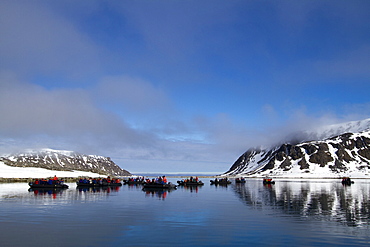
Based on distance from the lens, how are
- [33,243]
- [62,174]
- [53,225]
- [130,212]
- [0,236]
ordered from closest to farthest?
[33,243], [0,236], [53,225], [130,212], [62,174]

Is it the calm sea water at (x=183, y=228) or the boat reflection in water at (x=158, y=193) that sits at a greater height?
the boat reflection in water at (x=158, y=193)

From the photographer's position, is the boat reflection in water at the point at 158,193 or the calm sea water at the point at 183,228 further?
the boat reflection in water at the point at 158,193

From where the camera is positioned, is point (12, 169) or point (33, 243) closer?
point (33, 243)

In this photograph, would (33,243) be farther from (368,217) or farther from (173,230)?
(368,217)

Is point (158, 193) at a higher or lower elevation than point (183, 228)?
higher

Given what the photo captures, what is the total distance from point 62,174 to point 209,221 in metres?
121

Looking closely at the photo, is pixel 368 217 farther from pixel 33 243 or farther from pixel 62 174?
pixel 62 174

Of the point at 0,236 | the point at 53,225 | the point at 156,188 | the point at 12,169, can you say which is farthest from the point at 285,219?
the point at 12,169

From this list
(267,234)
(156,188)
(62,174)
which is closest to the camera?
(267,234)

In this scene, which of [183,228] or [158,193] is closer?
[183,228]

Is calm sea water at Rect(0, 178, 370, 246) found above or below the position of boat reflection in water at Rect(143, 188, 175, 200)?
below

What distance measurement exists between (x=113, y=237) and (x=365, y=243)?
17551 millimetres

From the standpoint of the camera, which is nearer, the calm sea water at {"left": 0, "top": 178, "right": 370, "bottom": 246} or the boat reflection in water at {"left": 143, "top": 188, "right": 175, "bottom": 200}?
the calm sea water at {"left": 0, "top": 178, "right": 370, "bottom": 246}

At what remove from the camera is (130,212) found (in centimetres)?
3606
